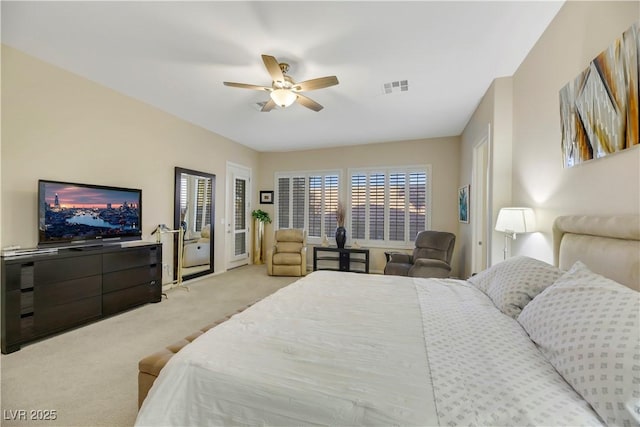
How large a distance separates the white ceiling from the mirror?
1333 millimetres

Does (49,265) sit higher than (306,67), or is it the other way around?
(306,67)

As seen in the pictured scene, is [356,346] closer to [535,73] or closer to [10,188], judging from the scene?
[535,73]

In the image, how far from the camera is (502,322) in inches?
54.5

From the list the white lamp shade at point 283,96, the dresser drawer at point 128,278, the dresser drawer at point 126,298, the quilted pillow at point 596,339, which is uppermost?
the white lamp shade at point 283,96

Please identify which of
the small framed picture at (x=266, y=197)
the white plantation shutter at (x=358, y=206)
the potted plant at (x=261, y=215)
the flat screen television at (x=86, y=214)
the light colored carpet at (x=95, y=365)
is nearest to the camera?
the light colored carpet at (x=95, y=365)

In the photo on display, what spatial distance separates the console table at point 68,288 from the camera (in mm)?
2281

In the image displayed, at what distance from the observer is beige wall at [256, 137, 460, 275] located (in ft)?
17.3

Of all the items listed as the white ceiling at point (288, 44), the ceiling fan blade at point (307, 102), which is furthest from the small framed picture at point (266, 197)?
the ceiling fan blade at point (307, 102)

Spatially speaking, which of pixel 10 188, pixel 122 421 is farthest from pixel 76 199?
pixel 122 421

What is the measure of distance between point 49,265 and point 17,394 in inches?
45.4

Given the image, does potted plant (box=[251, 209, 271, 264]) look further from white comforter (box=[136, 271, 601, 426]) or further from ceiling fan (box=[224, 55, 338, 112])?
white comforter (box=[136, 271, 601, 426])

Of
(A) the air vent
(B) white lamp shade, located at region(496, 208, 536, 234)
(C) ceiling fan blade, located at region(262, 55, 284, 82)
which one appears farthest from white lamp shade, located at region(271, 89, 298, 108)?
(B) white lamp shade, located at region(496, 208, 536, 234)

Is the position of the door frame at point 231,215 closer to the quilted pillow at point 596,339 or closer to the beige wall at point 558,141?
the beige wall at point 558,141

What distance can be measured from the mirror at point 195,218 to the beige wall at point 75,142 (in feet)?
0.48
